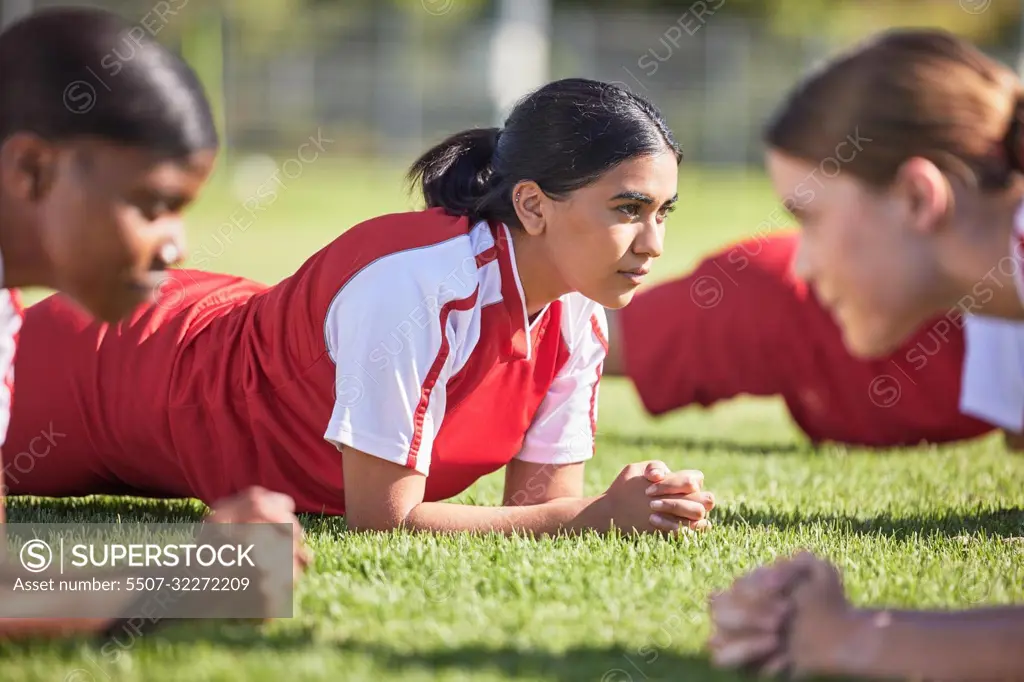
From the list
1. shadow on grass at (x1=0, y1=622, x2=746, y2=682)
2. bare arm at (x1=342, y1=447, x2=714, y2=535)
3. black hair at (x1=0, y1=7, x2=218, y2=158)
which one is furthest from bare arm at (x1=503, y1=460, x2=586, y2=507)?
black hair at (x1=0, y1=7, x2=218, y2=158)

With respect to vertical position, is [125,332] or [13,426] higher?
[125,332]

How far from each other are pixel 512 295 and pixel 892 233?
1.37 metres

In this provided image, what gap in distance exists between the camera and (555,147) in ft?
13.1

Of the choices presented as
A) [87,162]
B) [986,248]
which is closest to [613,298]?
[986,248]

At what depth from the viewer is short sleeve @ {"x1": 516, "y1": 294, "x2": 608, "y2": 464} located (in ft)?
14.6

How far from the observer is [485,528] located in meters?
4.05

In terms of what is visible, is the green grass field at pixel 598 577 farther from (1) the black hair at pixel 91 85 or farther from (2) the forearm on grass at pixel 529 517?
(1) the black hair at pixel 91 85

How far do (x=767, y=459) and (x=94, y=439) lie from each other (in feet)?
10.5

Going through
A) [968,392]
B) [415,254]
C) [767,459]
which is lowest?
[767,459]

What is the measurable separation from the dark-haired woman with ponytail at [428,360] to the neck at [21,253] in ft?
3.39

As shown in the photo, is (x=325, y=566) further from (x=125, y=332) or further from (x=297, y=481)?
(x=125, y=332)

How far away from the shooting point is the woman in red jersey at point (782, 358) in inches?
242

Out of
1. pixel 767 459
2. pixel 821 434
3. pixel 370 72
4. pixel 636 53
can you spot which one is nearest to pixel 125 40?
pixel 767 459

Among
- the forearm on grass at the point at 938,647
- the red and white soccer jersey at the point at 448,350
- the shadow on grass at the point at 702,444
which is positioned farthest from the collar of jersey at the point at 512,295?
the shadow on grass at the point at 702,444
